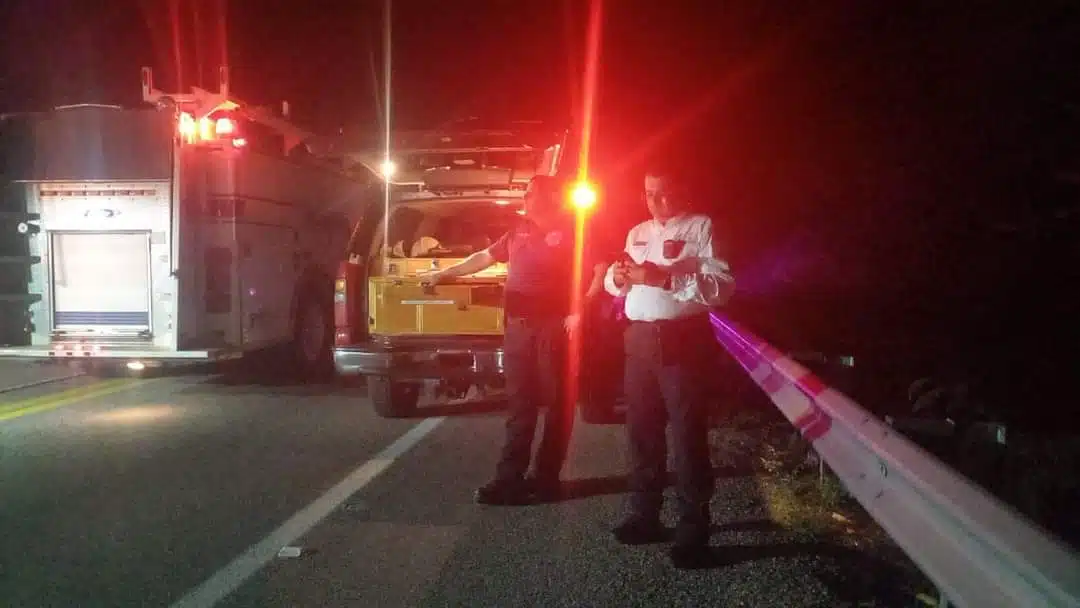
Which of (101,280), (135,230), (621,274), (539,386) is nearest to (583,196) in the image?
(539,386)

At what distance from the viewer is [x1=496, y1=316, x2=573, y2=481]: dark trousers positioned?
593 cm

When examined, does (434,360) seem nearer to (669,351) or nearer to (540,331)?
(540,331)

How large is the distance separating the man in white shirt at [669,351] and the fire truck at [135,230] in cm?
649

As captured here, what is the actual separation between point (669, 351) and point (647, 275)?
388 millimetres

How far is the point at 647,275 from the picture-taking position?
4.71 meters

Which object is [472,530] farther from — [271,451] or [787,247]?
[787,247]

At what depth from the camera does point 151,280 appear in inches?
404

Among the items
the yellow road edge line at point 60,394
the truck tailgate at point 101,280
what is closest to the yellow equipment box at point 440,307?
the truck tailgate at point 101,280

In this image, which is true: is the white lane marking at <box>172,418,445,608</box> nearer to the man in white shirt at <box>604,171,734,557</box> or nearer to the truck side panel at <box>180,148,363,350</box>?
the man in white shirt at <box>604,171,734,557</box>

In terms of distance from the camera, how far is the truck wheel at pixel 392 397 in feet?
28.7

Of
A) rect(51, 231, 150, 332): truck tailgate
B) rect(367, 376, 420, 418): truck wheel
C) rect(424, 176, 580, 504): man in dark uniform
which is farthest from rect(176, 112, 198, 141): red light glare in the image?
rect(424, 176, 580, 504): man in dark uniform

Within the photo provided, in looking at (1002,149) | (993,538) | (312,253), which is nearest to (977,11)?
(1002,149)

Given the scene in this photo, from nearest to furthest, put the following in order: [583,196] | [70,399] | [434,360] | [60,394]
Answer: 1. [583,196]
2. [434,360]
3. [70,399]
4. [60,394]

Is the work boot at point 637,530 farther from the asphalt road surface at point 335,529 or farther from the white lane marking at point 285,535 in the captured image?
the white lane marking at point 285,535
